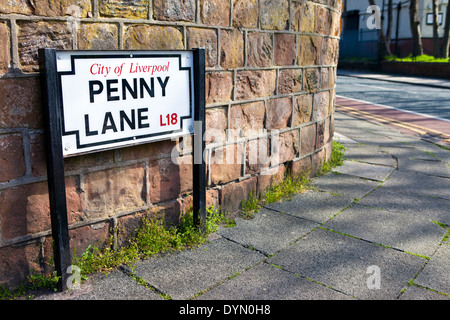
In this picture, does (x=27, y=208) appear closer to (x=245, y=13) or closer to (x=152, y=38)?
(x=152, y=38)

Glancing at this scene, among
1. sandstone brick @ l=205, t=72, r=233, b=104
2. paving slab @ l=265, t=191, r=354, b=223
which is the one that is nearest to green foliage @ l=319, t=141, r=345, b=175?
paving slab @ l=265, t=191, r=354, b=223

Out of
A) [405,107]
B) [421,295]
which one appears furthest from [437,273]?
[405,107]

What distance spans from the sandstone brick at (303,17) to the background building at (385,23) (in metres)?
25.2

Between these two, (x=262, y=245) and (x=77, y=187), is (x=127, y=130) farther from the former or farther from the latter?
(x=262, y=245)

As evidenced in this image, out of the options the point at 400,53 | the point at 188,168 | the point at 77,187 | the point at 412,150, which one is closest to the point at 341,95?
the point at 412,150

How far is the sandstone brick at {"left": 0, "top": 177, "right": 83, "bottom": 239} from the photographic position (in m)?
2.38

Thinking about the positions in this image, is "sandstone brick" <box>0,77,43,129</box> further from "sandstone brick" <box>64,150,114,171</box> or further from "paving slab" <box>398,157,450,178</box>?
"paving slab" <box>398,157,450,178</box>

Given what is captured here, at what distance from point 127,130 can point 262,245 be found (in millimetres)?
1316

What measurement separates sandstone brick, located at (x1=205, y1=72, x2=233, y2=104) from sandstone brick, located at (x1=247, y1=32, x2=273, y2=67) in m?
0.32

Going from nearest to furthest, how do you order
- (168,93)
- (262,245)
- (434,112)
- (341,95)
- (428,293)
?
(428,293) < (168,93) < (262,245) < (434,112) < (341,95)

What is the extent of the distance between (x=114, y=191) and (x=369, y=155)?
4198 millimetres

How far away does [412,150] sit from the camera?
21.0 ft

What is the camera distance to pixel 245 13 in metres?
3.55

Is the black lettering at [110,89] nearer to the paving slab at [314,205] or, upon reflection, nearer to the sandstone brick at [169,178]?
the sandstone brick at [169,178]
